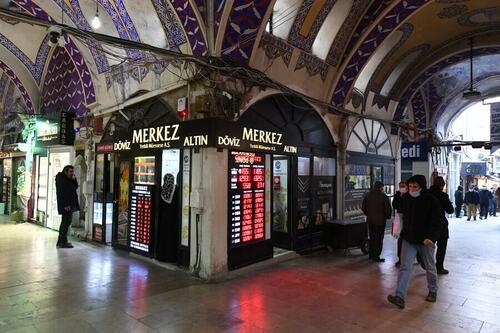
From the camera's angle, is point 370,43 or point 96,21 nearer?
point 96,21

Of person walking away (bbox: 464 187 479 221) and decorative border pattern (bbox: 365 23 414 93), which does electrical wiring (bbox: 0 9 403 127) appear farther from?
person walking away (bbox: 464 187 479 221)

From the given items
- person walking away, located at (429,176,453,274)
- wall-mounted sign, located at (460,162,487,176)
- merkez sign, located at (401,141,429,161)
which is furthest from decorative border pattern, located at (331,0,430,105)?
wall-mounted sign, located at (460,162,487,176)

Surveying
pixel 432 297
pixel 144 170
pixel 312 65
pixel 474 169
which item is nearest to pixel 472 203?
pixel 474 169

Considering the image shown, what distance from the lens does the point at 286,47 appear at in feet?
21.9

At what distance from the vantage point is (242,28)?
221 inches

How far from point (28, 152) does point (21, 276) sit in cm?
682

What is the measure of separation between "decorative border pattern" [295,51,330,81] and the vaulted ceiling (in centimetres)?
2

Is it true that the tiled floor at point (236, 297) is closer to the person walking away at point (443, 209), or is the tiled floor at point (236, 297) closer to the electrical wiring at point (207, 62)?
the person walking away at point (443, 209)

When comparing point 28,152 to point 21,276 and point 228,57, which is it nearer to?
point 21,276

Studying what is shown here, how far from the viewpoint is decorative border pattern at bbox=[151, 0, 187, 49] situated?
5766 mm

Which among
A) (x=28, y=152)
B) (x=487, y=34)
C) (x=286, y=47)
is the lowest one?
(x=28, y=152)

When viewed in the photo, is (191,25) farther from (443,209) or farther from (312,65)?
(443,209)

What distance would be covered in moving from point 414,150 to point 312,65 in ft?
16.2

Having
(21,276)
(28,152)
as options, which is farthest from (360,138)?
(28,152)
